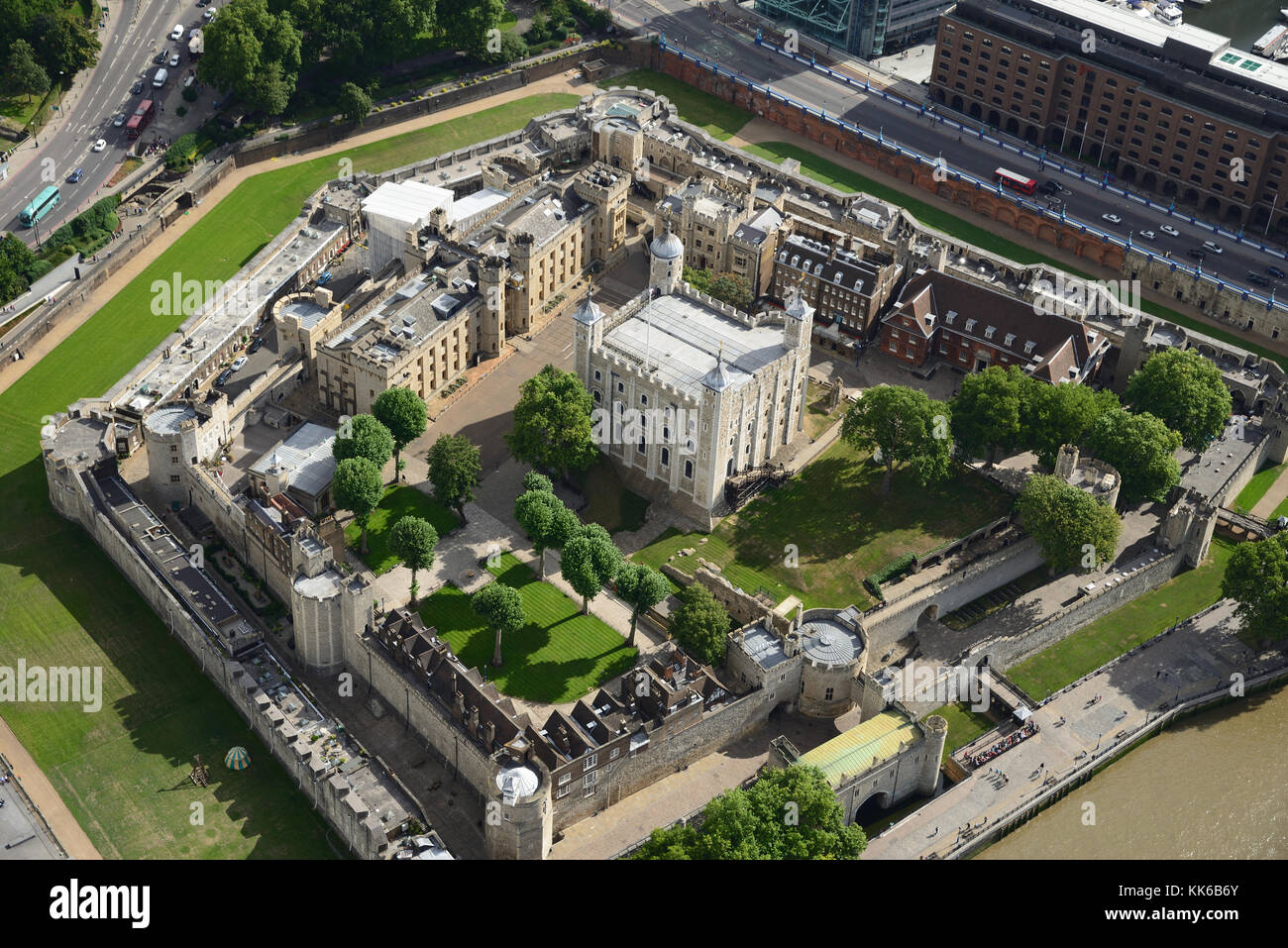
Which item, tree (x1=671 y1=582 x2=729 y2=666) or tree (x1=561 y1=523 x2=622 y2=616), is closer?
tree (x1=671 y1=582 x2=729 y2=666)

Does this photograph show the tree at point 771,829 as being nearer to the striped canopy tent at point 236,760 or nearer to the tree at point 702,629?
the tree at point 702,629

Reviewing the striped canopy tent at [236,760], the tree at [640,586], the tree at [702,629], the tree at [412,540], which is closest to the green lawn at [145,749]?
the striped canopy tent at [236,760]

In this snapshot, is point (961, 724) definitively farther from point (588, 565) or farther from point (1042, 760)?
point (588, 565)

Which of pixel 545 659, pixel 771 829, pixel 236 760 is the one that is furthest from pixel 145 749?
pixel 771 829

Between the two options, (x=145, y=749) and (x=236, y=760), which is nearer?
(x=236, y=760)

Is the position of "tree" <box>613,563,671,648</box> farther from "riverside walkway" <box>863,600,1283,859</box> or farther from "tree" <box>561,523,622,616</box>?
"riverside walkway" <box>863,600,1283,859</box>

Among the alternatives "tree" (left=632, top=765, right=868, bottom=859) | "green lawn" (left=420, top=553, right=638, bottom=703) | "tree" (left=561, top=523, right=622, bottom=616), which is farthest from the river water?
"tree" (left=561, top=523, right=622, bottom=616)
